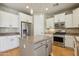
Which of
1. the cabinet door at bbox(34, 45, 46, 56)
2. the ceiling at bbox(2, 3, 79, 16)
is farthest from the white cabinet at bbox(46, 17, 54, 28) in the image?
the cabinet door at bbox(34, 45, 46, 56)

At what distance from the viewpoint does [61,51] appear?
1.47m

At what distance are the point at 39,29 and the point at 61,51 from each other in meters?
0.47

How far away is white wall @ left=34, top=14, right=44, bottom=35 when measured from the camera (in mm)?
1492

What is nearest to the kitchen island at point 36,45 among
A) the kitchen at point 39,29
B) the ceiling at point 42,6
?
the kitchen at point 39,29

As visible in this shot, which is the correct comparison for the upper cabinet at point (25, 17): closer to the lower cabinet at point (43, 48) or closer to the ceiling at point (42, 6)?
the ceiling at point (42, 6)

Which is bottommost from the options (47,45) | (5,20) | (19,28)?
(47,45)

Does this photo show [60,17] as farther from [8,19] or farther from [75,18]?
[8,19]

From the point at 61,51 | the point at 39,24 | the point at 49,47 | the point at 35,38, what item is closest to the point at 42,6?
the point at 39,24

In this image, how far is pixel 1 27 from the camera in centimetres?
139

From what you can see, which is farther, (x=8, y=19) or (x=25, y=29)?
(x=25, y=29)

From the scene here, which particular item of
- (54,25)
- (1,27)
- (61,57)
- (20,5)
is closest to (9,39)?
(1,27)

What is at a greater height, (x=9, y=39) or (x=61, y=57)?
(x=9, y=39)

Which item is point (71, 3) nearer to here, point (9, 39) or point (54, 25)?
point (54, 25)

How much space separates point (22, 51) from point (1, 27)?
0.45m
